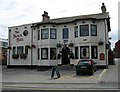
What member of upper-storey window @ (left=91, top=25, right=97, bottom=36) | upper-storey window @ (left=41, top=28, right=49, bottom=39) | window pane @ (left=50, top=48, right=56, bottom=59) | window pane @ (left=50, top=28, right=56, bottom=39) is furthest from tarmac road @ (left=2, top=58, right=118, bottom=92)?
upper-storey window @ (left=41, top=28, right=49, bottom=39)

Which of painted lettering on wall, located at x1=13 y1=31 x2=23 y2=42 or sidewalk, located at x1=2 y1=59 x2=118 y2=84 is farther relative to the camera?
painted lettering on wall, located at x1=13 y1=31 x2=23 y2=42

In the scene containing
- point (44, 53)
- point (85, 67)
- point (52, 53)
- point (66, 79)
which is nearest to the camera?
point (66, 79)

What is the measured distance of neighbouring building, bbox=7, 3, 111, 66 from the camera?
32656 mm

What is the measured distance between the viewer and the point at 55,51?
119ft

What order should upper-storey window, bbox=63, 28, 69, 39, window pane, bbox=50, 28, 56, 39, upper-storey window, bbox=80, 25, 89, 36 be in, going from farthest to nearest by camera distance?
window pane, bbox=50, 28, 56, 39, upper-storey window, bbox=63, 28, 69, 39, upper-storey window, bbox=80, 25, 89, 36

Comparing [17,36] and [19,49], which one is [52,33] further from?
[17,36]

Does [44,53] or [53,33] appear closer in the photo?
[44,53]

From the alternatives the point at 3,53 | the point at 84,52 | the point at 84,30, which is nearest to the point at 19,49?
Answer: the point at 84,52

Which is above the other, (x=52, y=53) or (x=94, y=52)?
(x=94, y=52)

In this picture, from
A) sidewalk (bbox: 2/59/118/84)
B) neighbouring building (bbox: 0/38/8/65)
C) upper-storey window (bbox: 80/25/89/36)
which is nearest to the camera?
sidewalk (bbox: 2/59/118/84)

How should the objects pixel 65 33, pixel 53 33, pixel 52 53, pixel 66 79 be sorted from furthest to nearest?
pixel 53 33, pixel 52 53, pixel 65 33, pixel 66 79

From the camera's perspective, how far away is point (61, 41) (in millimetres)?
35938

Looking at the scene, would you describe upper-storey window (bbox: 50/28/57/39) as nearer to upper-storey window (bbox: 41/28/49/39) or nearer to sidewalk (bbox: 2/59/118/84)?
upper-storey window (bbox: 41/28/49/39)

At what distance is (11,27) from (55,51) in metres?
10.6
